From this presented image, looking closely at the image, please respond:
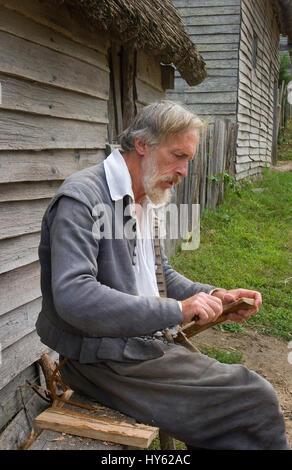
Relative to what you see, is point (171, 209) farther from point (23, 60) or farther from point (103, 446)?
point (103, 446)

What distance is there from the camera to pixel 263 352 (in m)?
4.34

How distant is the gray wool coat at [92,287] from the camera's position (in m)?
1.68

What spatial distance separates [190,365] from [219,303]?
0.98 feet

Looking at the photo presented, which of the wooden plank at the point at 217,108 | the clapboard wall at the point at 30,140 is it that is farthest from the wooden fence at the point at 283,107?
the clapboard wall at the point at 30,140

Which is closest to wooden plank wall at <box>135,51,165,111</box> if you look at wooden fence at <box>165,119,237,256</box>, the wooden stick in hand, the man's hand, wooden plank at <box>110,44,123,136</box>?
wooden plank at <box>110,44,123,136</box>

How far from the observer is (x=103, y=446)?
1760 millimetres

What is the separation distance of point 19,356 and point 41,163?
3.83 ft

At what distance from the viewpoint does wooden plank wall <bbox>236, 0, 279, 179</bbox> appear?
9.50 meters

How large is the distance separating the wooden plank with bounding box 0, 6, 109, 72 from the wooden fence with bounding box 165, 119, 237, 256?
313 cm

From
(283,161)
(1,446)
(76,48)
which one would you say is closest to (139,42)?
(76,48)

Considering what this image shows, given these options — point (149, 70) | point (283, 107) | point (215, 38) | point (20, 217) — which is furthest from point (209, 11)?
point (283, 107)

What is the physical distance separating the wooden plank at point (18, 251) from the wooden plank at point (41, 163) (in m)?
0.35

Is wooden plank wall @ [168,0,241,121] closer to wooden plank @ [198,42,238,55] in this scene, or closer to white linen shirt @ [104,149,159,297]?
wooden plank @ [198,42,238,55]
